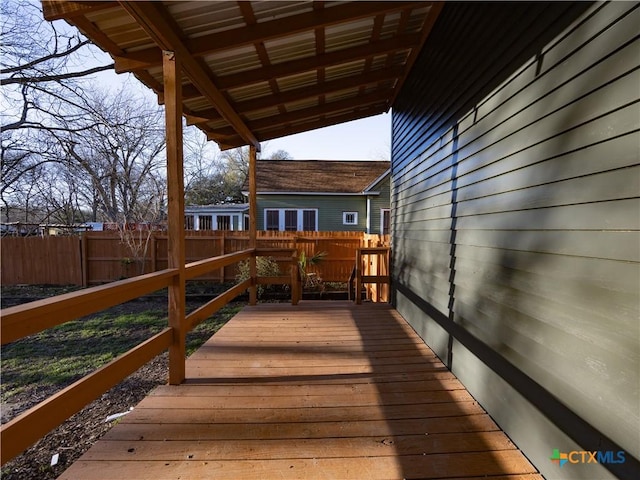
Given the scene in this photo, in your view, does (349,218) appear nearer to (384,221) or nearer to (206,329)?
(384,221)

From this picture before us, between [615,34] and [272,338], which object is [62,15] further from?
[272,338]

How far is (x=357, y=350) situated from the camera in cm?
310

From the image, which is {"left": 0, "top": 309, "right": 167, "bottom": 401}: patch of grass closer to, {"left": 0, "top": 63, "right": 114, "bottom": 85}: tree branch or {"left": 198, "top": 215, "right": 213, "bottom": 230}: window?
{"left": 0, "top": 63, "right": 114, "bottom": 85}: tree branch

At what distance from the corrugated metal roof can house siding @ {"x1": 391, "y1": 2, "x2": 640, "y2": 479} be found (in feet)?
2.53

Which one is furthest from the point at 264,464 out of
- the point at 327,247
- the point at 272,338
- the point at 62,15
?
the point at 327,247

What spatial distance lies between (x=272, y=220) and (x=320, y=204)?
7.11ft

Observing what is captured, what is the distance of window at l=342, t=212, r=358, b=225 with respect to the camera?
13266mm

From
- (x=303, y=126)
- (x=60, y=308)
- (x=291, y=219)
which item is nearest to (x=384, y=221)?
(x=291, y=219)

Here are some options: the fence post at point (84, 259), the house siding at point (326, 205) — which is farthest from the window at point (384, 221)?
the fence post at point (84, 259)

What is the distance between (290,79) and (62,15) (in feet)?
6.87

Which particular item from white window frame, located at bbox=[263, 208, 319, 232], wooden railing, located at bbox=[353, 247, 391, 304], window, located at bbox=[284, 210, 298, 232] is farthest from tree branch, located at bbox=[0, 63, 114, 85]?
wooden railing, located at bbox=[353, 247, 391, 304]

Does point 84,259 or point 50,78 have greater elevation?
point 50,78

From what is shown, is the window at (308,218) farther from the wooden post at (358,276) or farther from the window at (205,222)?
the wooden post at (358,276)

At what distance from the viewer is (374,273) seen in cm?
739
